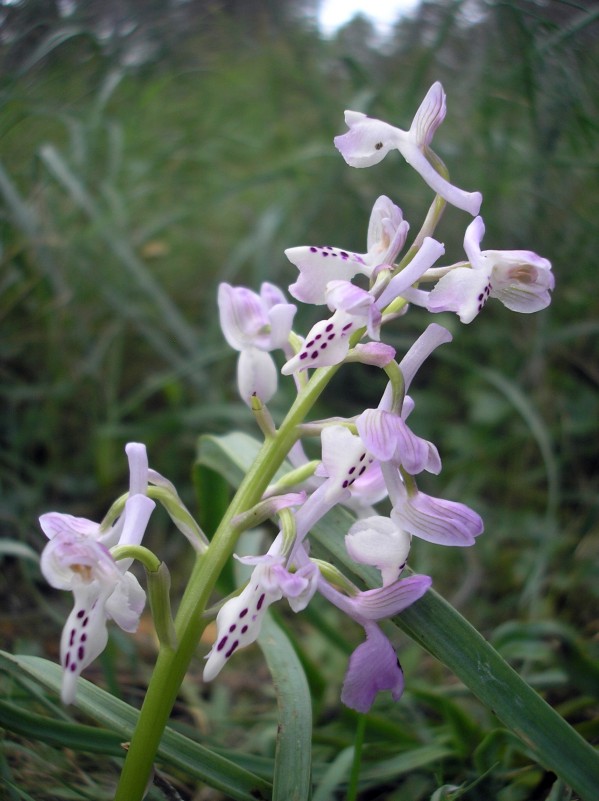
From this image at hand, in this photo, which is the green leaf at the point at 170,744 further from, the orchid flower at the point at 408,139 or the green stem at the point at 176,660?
the orchid flower at the point at 408,139

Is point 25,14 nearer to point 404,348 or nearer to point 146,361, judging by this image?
point 146,361

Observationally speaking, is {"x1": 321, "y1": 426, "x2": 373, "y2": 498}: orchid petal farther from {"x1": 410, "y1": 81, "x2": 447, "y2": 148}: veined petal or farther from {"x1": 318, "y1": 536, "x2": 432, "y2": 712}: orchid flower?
{"x1": 410, "y1": 81, "x2": 447, "y2": 148}: veined petal

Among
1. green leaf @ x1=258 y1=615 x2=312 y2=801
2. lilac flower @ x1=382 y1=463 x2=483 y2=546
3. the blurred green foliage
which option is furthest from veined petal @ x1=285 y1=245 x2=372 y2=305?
the blurred green foliage

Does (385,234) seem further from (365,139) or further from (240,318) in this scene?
(240,318)

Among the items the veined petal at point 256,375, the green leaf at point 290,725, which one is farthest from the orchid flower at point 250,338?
the green leaf at point 290,725

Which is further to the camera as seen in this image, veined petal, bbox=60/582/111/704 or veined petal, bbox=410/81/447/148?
veined petal, bbox=410/81/447/148
